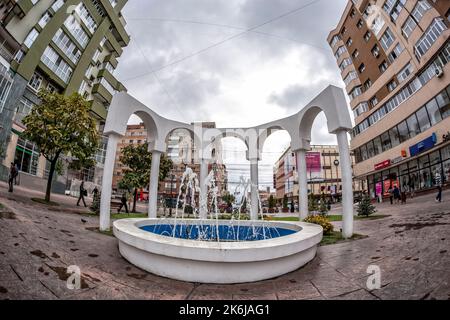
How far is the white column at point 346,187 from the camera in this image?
6934mm

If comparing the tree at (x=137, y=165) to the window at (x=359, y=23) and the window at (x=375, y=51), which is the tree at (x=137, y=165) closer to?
the window at (x=375, y=51)

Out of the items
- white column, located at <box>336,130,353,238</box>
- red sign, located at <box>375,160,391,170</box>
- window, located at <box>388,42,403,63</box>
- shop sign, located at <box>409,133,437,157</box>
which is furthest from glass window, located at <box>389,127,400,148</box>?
white column, located at <box>336,130,353,238</box>

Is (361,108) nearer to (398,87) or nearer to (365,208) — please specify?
(398,87)

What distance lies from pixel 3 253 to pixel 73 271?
1.08m

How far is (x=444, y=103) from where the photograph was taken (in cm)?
1659

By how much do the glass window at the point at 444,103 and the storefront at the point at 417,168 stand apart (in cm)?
186

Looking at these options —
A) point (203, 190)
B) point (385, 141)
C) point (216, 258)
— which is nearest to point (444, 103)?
point (385, 141)

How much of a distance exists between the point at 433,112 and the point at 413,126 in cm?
260

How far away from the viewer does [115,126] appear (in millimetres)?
7637

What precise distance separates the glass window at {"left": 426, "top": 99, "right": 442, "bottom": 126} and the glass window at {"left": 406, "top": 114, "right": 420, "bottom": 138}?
1720 millimetres

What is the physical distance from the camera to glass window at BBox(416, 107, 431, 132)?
18.5 m
